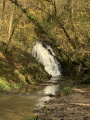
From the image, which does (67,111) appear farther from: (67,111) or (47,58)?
(47,58)

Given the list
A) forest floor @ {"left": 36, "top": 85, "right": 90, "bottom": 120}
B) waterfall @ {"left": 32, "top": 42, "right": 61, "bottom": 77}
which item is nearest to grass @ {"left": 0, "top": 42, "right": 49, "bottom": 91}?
waterfall @ {"left": 32, "top": 42, "right": 61, "bottom": 77}

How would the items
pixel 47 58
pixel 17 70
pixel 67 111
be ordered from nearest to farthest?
pixel 67 111
pixel 17 70
pixel 47 58

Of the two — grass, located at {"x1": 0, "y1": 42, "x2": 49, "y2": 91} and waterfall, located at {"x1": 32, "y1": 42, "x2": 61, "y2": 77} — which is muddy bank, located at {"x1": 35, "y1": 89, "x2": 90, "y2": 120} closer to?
grass, located at {"x1": 0, "y1": 42, "x2": 49, "y2": 91}

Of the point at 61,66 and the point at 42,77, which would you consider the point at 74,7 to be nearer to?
the point at 42,77

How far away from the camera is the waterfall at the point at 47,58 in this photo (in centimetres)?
3688

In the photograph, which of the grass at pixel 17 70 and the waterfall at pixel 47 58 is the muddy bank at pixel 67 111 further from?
the waterfall at pixel 47 58

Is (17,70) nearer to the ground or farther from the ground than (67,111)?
farther from the ground

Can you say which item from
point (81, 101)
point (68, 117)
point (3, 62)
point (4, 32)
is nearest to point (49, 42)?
point (4, 32)

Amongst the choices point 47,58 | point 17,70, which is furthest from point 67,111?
point 47,58

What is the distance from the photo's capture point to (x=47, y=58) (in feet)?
124

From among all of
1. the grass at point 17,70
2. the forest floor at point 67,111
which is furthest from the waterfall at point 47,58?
the forest floor at point 67,111

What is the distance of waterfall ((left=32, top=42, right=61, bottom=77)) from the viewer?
36.9m

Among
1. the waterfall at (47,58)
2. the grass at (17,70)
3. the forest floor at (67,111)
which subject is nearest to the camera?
the forest floor at (67,111)

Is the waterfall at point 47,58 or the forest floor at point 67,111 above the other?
the waterfall at point 47,58
